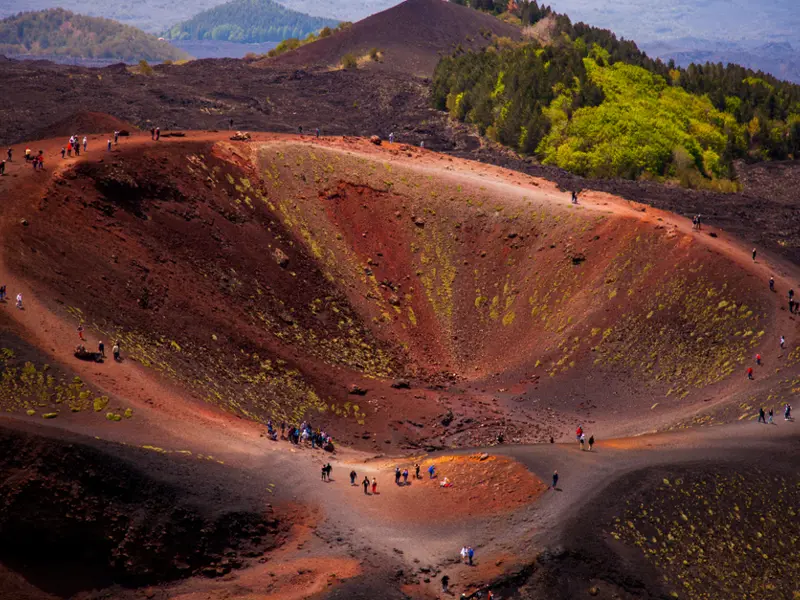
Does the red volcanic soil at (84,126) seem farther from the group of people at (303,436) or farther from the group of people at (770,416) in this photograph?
the group of people at (770,416)

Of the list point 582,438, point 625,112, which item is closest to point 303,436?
point 582,438

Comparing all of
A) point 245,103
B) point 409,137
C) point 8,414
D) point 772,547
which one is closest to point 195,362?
point 8,414

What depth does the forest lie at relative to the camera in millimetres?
106562

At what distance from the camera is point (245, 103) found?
5187 inches

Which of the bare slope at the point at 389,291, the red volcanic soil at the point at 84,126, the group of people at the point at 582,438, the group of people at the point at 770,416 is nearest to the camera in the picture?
the group of people at the point at 582,438

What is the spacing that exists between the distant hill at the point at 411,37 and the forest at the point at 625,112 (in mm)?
36917

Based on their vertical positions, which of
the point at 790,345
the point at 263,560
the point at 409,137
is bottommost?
the point at 263,560

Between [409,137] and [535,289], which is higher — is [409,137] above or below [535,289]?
above

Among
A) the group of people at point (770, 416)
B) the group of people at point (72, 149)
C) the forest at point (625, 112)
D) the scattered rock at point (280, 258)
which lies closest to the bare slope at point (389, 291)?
the scattered rock at point (280, 258)

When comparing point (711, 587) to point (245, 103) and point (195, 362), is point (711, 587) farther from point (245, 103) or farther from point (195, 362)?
point (245, 103)

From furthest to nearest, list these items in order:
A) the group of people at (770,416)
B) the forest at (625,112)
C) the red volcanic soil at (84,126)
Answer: the forest at (625,112) < the red volcanic soil at (84,126) < the group of people at (770,416)

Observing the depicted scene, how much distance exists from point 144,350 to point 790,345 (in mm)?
38418

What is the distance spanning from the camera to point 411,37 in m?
183

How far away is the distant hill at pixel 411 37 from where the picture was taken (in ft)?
562
